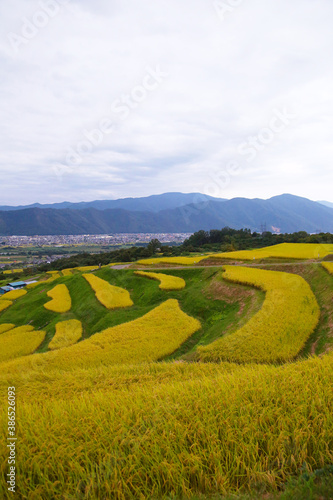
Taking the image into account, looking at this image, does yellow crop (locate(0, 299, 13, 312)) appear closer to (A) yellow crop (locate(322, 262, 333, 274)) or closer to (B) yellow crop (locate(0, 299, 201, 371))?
(B) yellow crop (locate(0, 299, 201, 371))

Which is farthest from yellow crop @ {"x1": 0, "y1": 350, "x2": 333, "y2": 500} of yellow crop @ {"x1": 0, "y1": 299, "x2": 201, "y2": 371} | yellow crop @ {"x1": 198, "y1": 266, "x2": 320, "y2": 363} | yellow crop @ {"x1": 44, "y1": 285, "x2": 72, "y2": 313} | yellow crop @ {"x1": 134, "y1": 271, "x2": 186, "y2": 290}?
yellow crop @ {"x1": 44, "y1": 285, "x2": 72, "y2": 313}

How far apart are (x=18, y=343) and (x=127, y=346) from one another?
1153 cm

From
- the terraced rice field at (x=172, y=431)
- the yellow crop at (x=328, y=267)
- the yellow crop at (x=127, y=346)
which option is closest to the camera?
the terraced rice field at (x=172, y=431)

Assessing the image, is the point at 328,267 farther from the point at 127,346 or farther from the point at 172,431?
the point at 172,431

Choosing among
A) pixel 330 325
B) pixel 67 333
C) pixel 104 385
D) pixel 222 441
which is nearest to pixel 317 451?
pixel 222 441

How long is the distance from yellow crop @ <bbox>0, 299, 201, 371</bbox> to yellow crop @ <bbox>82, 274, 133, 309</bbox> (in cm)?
621

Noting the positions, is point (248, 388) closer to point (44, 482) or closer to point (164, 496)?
point (164, 496)

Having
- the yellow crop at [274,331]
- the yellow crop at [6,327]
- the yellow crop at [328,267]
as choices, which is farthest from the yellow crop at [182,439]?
the yellow crop at [6,327]

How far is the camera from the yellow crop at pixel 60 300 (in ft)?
84.9

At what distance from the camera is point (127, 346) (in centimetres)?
1288

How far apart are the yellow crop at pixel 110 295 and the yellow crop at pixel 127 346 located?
20.4ft

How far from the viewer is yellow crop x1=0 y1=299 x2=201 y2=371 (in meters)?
11.5

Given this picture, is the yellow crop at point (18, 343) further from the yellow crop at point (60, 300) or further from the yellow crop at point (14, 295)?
the yellow crop at point (14, 295)

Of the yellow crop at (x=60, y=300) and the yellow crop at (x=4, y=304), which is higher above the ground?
the yellow crop at (x=60, y=300)
